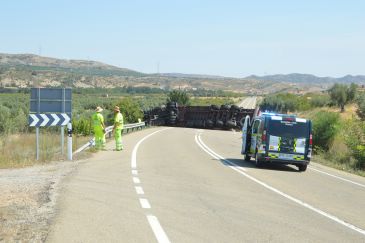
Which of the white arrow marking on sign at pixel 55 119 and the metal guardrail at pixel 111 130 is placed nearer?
the white arrow marking on sign at pixel 55 119

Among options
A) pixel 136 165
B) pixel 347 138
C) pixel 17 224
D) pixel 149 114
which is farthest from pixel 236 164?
pixel 149 114

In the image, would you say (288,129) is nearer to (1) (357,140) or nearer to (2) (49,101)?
(2) (49,101)

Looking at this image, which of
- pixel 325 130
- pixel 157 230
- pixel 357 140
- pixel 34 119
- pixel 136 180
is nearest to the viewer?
pixel 157 230

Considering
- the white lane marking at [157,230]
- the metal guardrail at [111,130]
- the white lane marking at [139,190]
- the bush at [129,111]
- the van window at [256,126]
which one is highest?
the van window at [256,126]

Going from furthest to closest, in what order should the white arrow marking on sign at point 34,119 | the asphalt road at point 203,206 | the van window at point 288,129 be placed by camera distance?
the van window at point 288,129 < the white arrow marking on sign at point 34,119 < the asphalt road at point 203,206

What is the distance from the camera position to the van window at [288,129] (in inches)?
779

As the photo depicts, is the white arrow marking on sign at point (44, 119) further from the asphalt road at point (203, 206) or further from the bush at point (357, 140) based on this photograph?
the bush at point (357, 140)

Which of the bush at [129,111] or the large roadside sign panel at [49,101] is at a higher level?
the large roadside sign panel at [49,101]

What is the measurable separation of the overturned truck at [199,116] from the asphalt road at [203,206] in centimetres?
3551

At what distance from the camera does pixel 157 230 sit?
8375mm

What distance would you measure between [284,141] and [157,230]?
12.0 metres

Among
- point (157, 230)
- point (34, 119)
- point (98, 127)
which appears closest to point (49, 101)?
Result: point (34, 119)

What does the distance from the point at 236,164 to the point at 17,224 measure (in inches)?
502

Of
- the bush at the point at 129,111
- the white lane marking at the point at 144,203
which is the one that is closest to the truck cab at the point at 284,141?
the white lane marking at the point at 144,203
